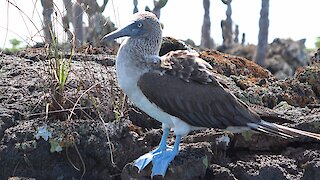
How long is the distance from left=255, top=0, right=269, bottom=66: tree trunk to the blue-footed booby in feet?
58.9

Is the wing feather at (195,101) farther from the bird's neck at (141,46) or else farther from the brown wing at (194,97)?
the bird's neck at (141,46)

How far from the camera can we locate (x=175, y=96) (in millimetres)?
5586

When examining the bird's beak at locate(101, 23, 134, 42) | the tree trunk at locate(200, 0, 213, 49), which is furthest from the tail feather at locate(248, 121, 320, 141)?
the tree trunk at locate(200, 0, 213, 49)

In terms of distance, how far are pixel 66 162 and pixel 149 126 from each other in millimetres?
970

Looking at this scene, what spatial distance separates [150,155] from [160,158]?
0.19m

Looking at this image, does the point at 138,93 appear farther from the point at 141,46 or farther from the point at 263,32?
the point at 263,32

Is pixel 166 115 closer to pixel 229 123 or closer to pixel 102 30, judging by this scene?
pixel 229 123

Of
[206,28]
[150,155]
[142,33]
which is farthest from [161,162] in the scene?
[206,28]

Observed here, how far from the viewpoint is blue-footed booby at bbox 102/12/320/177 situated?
5578 mm

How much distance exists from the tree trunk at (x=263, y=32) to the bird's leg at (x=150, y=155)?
18.1m

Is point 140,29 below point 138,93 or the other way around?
the other way around

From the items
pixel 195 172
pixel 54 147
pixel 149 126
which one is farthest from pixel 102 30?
pixel 195 172

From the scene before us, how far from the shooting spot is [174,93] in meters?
5.60

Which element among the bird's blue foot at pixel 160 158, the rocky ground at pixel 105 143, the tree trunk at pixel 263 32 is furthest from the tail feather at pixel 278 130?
the tree trunk at pixel 263 32
